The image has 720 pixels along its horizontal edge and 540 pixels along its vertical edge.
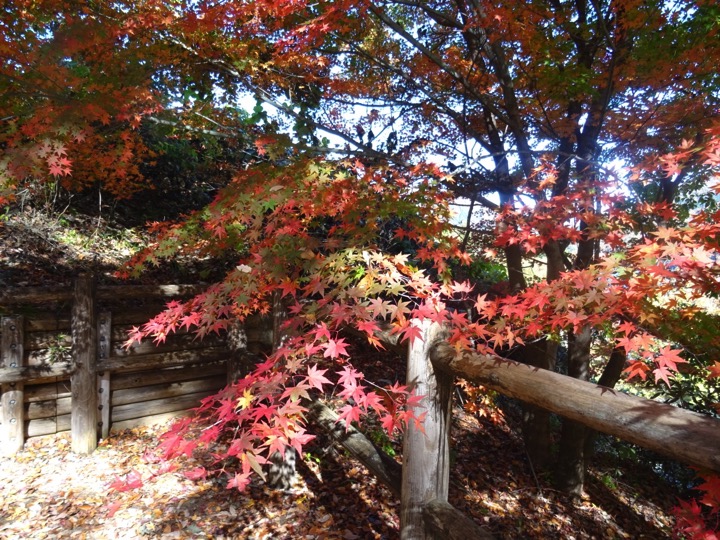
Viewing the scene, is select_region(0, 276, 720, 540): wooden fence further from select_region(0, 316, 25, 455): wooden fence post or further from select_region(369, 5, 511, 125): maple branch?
select_region(369, 5, 511, 125): maple branch

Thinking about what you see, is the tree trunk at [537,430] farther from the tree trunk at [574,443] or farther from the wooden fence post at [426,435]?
the wooden fence post at [426,435]

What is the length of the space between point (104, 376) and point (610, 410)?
15.8ft

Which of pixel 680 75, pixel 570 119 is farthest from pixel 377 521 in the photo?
pixel 680 75

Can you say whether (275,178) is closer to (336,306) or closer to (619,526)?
(336,306)

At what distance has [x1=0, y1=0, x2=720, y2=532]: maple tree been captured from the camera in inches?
81.0

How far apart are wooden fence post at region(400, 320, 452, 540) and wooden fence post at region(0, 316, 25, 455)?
13.4ft

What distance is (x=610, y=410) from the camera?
58.6 inches

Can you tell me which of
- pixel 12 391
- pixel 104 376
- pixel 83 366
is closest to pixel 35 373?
pixel 12 391

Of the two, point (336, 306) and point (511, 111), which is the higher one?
point (511, 111)

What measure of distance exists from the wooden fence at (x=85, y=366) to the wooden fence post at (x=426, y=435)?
333 centimetres

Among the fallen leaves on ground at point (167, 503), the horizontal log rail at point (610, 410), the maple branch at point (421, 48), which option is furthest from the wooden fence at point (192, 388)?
the maple branch at point (421, 48)

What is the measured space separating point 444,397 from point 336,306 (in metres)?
0.80

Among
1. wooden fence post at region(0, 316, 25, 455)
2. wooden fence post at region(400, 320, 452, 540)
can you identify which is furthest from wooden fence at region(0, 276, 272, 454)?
wooden fence post at region(400, 320, 452, 540)

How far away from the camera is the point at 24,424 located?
4320mm
